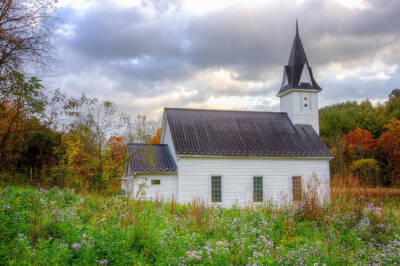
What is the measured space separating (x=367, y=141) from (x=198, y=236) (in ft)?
138

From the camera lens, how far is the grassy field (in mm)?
5066

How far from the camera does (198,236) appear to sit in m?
6.53

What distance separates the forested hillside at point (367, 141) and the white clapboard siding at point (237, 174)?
13519mm

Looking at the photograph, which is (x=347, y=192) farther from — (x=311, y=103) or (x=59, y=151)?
(x=311, y=103)

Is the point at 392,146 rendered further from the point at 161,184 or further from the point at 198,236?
the point at 198,236

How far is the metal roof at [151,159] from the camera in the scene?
18.9m

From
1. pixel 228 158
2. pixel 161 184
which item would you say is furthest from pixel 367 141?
pixel 161 184

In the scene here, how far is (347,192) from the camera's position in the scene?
9711 millimetres

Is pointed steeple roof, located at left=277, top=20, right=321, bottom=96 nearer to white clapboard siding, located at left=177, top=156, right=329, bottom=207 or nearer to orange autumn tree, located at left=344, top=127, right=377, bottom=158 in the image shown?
white clapboard siding, located at left=177, top=156, right=329, bottom=207

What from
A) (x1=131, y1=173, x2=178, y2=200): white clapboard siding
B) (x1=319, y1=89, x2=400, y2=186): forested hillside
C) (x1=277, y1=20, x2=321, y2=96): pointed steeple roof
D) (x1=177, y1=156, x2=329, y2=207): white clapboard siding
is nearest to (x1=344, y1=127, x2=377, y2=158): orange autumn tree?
(x1=319, y1=89, x2=400, y2=186): forested hillside

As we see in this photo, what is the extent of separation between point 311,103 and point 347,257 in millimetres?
21506

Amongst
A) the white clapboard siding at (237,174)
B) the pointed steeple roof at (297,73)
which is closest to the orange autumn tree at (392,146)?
the pointed steeple roof at (297,73)

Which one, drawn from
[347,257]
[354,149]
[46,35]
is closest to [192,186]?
[46,35]

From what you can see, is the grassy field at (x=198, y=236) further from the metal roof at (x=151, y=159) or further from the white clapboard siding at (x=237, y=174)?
the white clapboard siding at (x=237, y=174)
